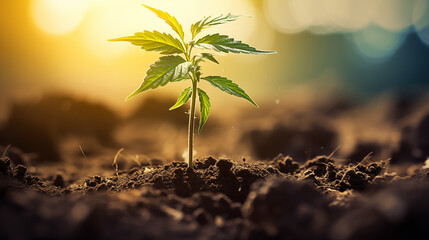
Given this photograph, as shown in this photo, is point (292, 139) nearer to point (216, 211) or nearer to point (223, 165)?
point (223, 165)

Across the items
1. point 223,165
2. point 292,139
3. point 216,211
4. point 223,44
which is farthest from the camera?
point 292,139

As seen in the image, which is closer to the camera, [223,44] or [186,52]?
[223,44]

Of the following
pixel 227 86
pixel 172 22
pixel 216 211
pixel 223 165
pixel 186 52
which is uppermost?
pixel 172 22

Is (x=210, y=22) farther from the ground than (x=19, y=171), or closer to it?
farther from the ground

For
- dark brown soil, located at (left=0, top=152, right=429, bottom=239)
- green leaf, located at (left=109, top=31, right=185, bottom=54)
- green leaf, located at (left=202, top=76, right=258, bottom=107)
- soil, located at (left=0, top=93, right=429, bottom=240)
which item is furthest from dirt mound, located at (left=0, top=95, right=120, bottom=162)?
green leaf, located at (left=202, top=76, right=258, bottom=107)

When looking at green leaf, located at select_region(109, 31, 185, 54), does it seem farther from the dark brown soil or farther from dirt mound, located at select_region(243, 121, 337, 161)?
dirt mound, located at select_region(243, 121, 337, 161)

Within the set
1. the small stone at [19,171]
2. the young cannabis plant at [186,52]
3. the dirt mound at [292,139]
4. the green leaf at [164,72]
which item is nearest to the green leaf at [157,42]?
the young cannabis plant at [186,52]

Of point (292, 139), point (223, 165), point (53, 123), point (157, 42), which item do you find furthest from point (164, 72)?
point (53, 123)
